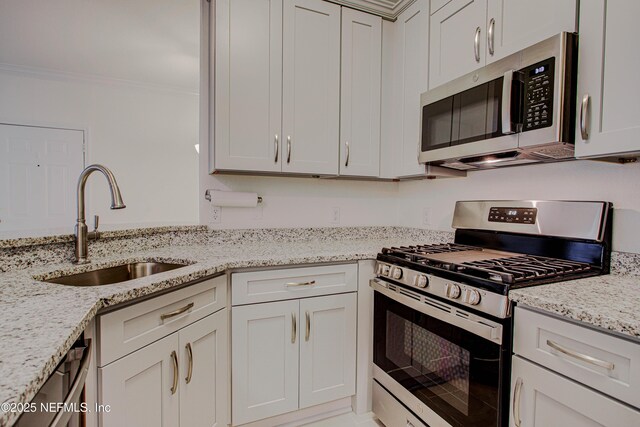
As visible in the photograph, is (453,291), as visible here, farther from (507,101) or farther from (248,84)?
(248,84)

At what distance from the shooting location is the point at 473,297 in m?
1.11

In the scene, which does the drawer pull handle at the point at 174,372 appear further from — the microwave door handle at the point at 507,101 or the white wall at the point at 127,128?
the white wall at the point at 127,128

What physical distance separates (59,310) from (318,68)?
1.72 m

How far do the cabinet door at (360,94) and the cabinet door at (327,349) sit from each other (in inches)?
33.2

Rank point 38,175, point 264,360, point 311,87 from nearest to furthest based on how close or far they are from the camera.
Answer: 1. point 264,360
2. point 311,87
3. point 38,175

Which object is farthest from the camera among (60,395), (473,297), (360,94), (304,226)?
(304,226)

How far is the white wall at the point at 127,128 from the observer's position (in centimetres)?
339

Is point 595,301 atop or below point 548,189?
below

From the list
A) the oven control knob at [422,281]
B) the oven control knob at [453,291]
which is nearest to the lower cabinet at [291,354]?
the oven control knob at [422,281]

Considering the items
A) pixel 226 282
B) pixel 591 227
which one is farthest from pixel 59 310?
pixel 591 227

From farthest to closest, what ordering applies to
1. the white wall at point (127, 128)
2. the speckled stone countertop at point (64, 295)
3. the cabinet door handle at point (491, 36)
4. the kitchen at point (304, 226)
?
the white wall at point (127, 128) < the cabinet door handle at point (491, 36) < the kitchen at point (304, 226) < the speckled stone countertop at point (64, 295)

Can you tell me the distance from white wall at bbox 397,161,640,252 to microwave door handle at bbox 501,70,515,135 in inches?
15.7

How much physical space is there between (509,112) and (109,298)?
1574 millimetres

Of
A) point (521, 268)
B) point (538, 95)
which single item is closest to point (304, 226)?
point (521, 268)
